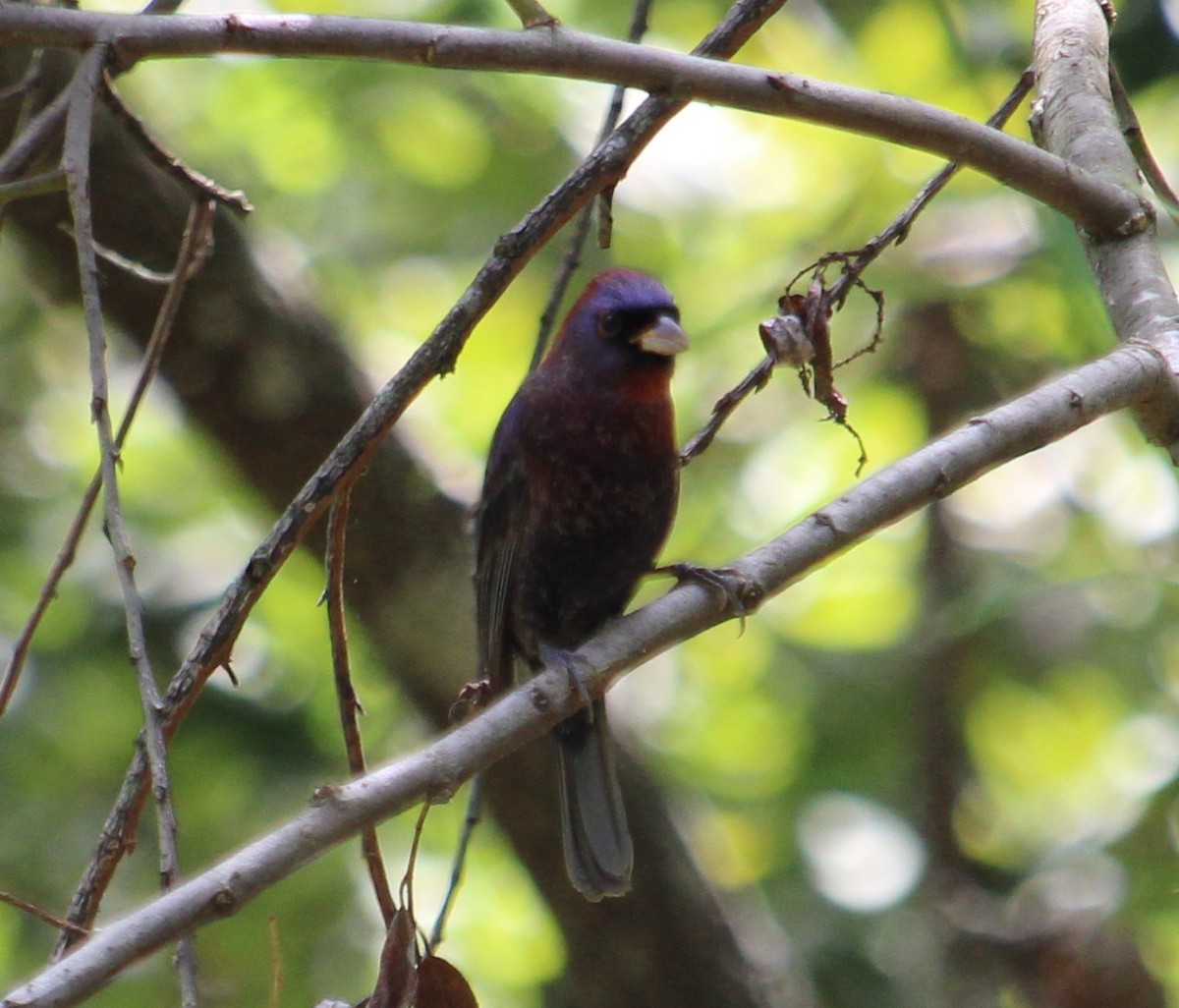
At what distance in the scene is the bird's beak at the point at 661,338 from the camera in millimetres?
3625

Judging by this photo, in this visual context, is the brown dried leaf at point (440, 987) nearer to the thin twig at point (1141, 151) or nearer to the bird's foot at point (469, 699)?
the bird's foot at point (469, 699)

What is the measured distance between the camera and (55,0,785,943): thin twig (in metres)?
2.03

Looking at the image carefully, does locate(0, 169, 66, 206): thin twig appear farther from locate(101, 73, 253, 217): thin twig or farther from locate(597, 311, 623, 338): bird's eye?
locate(597, 311, 623, 338): bird's eye

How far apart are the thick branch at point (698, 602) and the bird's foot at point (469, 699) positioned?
0.47 ft

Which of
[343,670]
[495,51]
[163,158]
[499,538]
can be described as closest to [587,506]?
[499,538]

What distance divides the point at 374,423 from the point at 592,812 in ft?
5.69

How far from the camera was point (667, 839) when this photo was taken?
4629 millimetres

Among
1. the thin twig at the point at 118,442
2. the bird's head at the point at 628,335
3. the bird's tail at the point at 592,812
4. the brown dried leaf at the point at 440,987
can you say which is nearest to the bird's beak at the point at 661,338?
the bird's head at the point at 628,335

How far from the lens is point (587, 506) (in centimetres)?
365

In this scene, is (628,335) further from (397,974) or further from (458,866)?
(397,974)

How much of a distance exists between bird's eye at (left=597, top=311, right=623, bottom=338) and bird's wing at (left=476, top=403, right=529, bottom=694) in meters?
→ 0.30

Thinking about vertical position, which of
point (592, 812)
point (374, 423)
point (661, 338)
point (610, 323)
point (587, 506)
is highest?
point (610, 323)

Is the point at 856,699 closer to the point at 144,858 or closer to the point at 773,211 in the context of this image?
the point at 773,211

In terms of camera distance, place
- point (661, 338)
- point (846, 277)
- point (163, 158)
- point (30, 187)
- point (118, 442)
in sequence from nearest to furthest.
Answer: point (118, 442)
point (30, 187)
point (846, 277)
point (163, 158)
point (661, 338)
